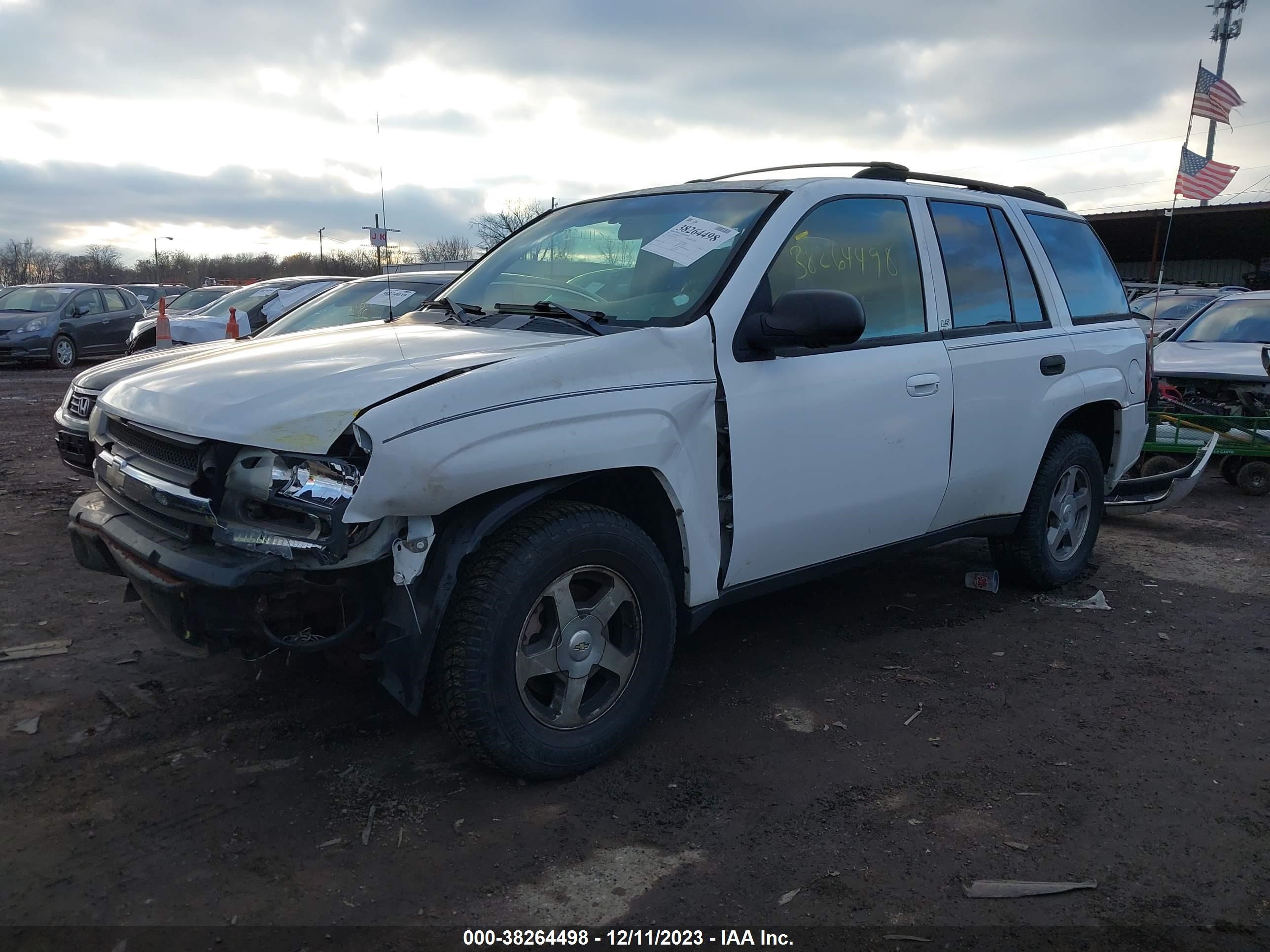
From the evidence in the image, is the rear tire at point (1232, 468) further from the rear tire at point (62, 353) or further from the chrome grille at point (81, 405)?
the rear tire at point (62, 353)

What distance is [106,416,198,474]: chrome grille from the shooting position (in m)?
2.92

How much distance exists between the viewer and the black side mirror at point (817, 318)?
322 centimetres

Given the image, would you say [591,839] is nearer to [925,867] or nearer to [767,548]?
[925,867]

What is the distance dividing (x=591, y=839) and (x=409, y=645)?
2.49ft

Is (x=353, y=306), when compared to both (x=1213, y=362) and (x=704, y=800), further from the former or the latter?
(x=1213, y=362)

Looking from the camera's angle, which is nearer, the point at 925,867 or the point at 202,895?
the point at 202,895

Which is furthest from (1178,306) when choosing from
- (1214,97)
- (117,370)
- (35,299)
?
(35,299)

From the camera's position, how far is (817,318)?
3.22 metres

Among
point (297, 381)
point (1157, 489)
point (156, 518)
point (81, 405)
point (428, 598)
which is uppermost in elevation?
point (297, 381)

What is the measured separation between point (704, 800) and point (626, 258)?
78.3 inches

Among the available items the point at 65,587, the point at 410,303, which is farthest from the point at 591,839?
the point at 410,303

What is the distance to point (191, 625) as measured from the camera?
2.71 meters

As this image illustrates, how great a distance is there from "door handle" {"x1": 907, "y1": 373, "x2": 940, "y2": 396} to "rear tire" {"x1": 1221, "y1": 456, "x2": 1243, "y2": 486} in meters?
5.77

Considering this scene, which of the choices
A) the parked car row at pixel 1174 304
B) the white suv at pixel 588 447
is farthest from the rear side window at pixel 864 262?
the parked car row at pixel 1174 304
